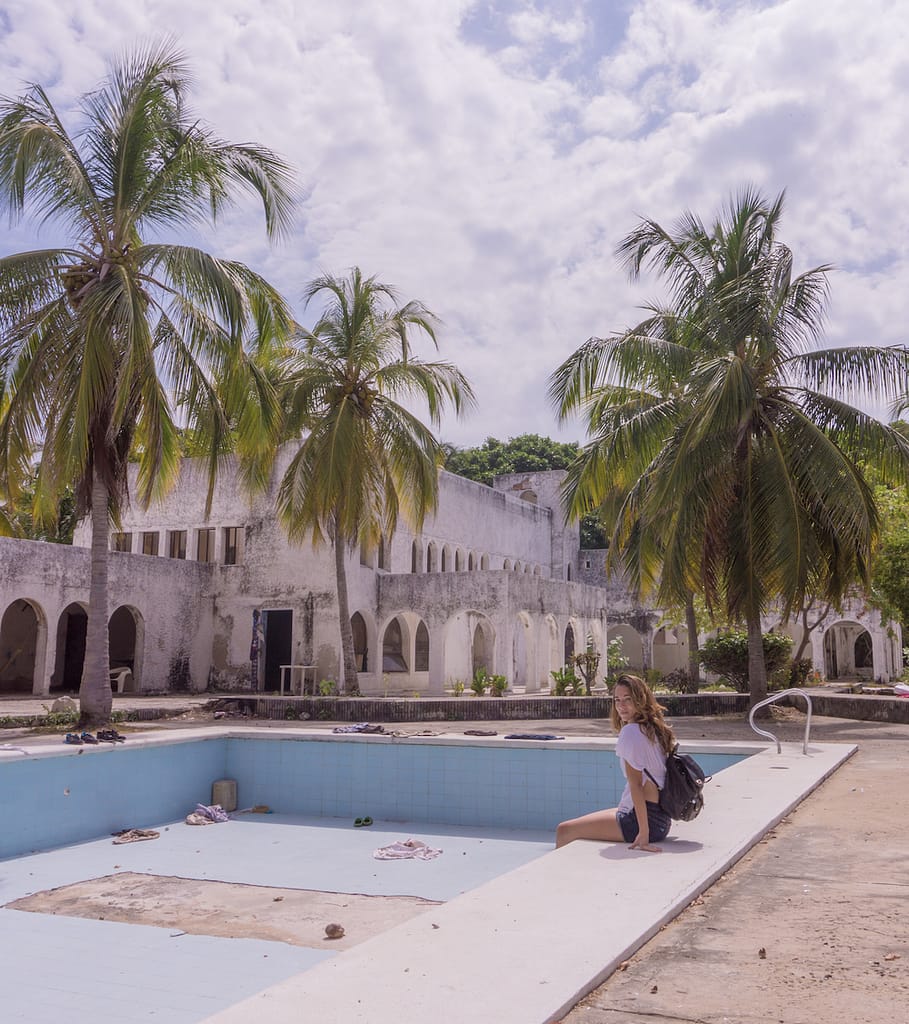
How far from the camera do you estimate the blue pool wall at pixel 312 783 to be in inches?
339

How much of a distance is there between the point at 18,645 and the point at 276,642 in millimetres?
7709

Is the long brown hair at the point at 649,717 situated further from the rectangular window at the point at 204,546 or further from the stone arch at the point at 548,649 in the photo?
the rectangular window at the point at 204,546

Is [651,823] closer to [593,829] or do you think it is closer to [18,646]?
[593,829]

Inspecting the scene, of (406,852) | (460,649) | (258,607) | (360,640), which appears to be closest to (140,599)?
(258,607)

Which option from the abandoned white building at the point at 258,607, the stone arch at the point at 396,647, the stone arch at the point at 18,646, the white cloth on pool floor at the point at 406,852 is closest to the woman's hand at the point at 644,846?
the white cloth on pool floor at the point at 406,852

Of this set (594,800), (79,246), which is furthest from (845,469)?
(79,246)

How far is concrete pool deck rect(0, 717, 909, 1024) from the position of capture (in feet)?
9.40

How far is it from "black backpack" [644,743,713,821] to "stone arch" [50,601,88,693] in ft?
76.0

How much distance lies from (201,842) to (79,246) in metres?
7.55

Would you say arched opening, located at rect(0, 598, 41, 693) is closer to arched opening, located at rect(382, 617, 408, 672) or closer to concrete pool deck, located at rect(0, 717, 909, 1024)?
arched opening, located at rect(382, 617, 408, 672)

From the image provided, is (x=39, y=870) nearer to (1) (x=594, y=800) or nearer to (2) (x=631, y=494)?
(1) (x=594, y=800)

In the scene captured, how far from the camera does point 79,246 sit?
40.3ft

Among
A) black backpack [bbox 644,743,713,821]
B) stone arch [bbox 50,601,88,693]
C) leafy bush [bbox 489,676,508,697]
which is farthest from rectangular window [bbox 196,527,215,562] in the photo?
black backpack [bbox 644,743,713,821]

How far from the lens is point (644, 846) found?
16.1ft
